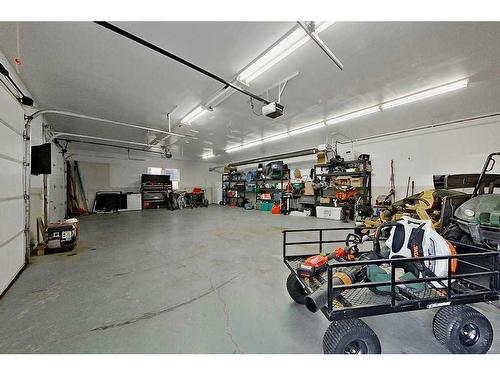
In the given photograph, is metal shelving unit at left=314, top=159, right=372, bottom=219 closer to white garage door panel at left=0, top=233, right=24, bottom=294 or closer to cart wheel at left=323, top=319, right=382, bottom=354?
cart wheel at left=323, top=319, right=382, bottom=354

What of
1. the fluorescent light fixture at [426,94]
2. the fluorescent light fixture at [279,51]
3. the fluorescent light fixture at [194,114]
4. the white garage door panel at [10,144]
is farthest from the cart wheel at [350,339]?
the fluorescent light fixture at [426,94]

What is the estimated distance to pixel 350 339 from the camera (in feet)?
3.88

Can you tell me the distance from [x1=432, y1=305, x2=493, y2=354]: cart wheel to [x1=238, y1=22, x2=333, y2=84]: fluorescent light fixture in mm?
2833

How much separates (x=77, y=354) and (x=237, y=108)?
458cm

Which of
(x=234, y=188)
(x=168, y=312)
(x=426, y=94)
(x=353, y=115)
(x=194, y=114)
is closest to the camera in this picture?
(x=168, y=312)

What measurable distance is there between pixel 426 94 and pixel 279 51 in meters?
3.39

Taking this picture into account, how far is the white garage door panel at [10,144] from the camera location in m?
2.18

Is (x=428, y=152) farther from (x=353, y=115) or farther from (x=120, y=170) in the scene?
(x=120, y=170)

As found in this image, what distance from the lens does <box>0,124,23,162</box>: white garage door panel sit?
218cm

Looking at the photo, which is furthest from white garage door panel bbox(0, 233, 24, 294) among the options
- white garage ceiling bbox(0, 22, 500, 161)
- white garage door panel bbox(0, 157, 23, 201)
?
white garage ceiling bbox(0, 22, 500, 161)

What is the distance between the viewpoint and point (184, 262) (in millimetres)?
3021

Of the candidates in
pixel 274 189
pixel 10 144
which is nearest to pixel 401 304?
pixel 10 144

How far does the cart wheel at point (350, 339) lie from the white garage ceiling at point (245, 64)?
2899 millimetres

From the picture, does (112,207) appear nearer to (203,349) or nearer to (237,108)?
(237,108)
